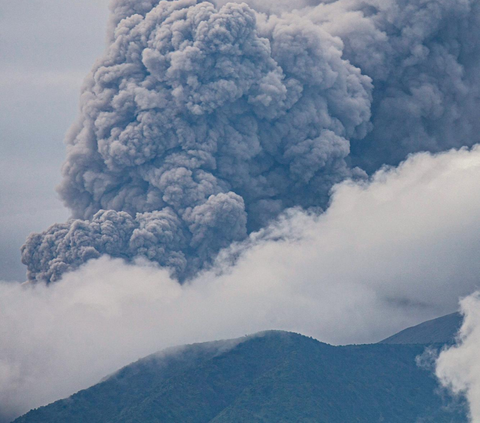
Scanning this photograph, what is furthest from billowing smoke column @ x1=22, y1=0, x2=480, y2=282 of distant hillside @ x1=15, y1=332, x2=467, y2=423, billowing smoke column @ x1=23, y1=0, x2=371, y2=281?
distant hillside @ x1=15, y1=332, x2=467, y2=423

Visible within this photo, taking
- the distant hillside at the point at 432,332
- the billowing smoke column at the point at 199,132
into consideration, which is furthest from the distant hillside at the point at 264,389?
the billowing smoke column at the point at 199,132

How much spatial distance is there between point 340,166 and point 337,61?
569 cm

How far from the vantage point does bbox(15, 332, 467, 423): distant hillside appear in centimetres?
5372

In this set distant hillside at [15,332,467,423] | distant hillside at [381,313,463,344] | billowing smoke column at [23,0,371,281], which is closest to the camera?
billowing smoke column at [23,0,371,281]

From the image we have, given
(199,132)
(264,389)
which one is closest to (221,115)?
(199,132)

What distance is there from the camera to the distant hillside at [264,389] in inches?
2115

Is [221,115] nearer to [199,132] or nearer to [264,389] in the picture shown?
[199,132]

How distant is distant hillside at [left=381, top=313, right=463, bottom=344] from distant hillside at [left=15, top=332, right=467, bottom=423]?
3773 mm

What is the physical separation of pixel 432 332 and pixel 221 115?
2440cm

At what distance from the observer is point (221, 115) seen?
5116 cm

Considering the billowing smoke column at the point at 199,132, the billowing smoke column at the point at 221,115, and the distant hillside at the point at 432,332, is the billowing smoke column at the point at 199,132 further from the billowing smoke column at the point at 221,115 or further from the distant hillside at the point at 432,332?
the distant hillside at the point at 432,332

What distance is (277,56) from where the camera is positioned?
52.1 meters

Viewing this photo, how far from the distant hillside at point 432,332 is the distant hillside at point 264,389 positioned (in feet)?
12.4

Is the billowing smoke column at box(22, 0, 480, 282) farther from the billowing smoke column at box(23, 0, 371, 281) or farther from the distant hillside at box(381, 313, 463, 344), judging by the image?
the distant hillside at box(381, 313, 463, 344)
